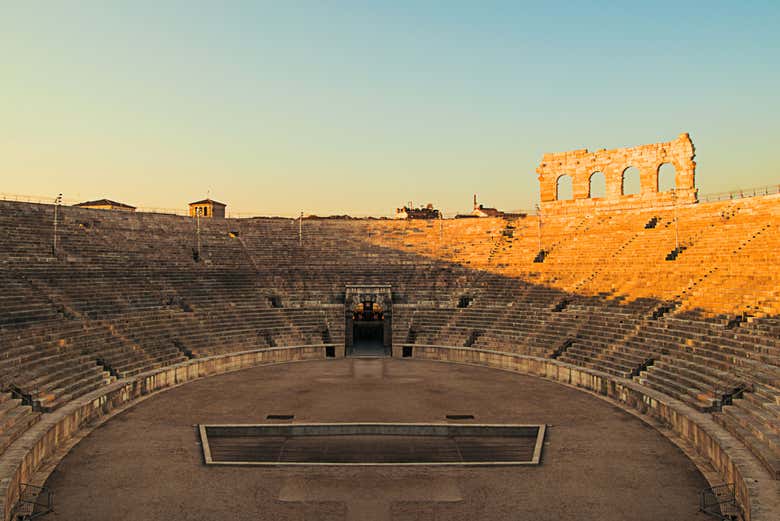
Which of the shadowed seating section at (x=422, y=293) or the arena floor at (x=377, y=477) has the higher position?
the shadowed seating section at (x=422, y=293)

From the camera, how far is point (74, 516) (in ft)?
41.8

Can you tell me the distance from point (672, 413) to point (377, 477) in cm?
1126

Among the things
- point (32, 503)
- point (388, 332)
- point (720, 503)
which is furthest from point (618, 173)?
point (32, 503)

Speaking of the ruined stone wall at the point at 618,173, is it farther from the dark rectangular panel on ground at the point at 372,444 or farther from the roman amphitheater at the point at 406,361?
the dark rectangular panel on ground at the point at 372,444

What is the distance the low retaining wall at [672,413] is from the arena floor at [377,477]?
0.82 meters

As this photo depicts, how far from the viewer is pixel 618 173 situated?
45688mm

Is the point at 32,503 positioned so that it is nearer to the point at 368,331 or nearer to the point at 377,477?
the point at 377,477

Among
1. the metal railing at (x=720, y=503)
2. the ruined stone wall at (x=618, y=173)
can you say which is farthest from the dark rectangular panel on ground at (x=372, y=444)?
the ruined stone wall at (x=618, y=173)

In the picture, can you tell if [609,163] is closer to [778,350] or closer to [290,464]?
[778,350]

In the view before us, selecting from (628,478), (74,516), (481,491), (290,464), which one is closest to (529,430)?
(628,478)

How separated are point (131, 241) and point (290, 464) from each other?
30520mm

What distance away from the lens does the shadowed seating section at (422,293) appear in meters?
22.2

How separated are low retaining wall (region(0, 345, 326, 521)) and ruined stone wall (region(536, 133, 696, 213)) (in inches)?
1024

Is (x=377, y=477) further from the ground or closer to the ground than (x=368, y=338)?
closer to the ground
